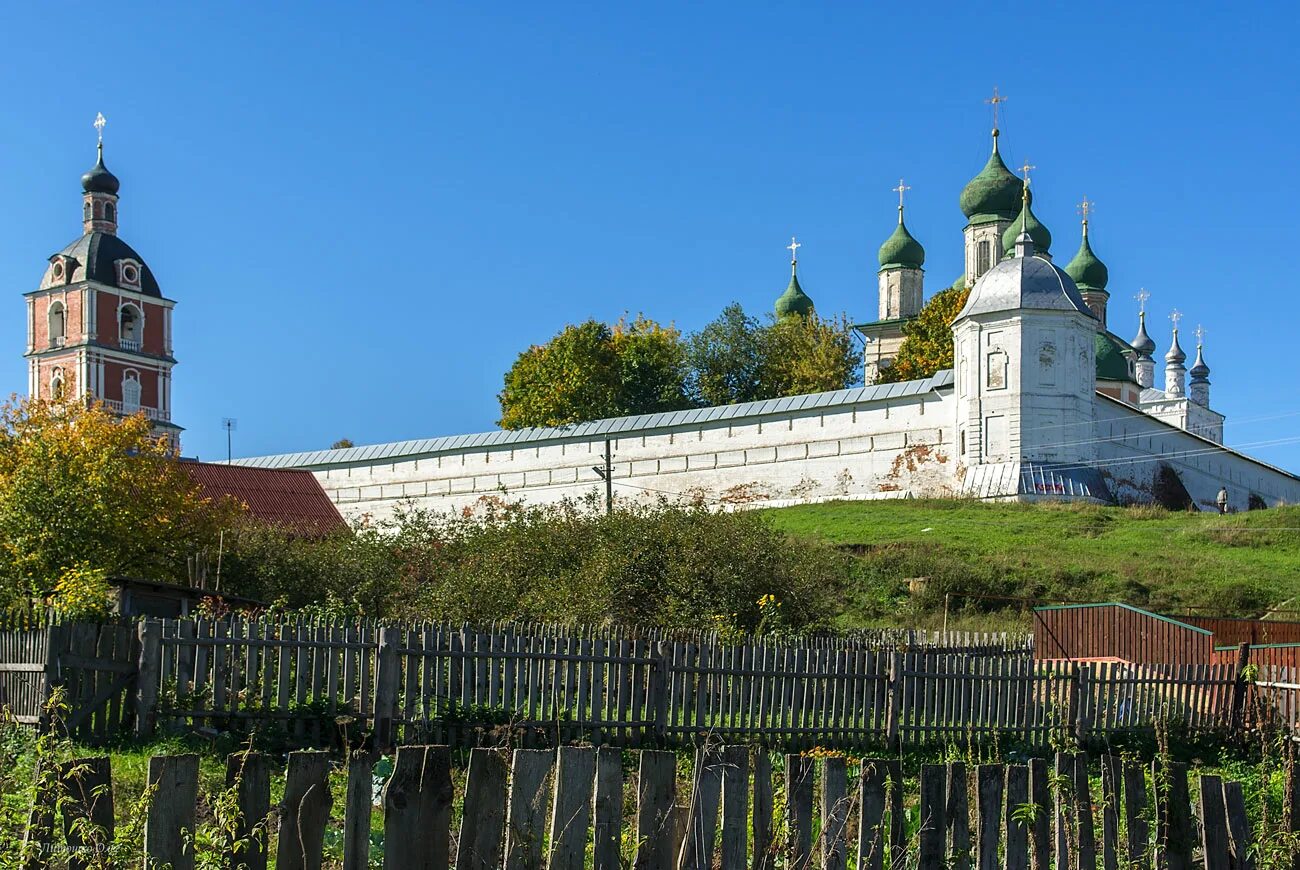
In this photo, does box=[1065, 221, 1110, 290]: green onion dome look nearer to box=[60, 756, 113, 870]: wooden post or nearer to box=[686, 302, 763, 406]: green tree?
box=[686, 302, 763, 406]: green tree

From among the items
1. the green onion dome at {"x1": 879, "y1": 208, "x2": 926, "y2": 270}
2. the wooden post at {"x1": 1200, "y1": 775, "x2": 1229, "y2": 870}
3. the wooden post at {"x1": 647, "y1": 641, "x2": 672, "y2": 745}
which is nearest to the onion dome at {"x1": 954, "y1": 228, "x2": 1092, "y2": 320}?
the green onion dome at {"x1": 879, "y1": 208, "x2": 926, "y2": 270}

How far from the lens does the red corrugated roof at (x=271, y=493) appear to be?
4053 centimetres

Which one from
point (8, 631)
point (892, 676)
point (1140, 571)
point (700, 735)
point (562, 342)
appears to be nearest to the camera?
point (8, 631)

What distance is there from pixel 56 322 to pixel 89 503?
1726 inches

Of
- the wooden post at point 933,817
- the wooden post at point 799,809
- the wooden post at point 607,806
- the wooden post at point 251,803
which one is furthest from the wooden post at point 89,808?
the wooden post at point 933,817

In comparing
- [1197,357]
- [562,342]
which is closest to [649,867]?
[562,342]

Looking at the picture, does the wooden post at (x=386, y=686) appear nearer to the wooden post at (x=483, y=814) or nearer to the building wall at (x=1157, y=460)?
the wooden post at (x=483, y=814)

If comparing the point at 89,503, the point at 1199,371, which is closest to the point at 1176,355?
the point at 1199,371

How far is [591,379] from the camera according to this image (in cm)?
5716

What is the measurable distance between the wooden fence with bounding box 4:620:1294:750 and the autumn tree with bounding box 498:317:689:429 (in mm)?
42548

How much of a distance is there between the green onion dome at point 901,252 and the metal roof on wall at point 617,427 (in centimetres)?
2300

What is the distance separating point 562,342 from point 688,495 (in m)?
15.9

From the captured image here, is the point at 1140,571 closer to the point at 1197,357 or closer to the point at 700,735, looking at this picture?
the point at 700,735

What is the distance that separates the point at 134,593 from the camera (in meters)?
16.4
